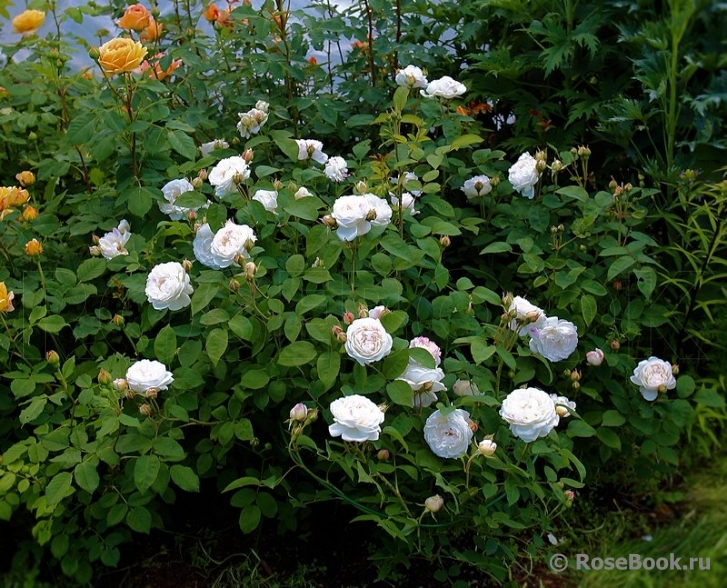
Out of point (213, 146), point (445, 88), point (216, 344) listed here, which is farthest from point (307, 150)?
point (216, 344)

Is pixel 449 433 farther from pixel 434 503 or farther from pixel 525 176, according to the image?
pixel 525 176

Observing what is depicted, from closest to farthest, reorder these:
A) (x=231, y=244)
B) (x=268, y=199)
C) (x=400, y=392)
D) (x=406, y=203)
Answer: (x=400, y=392) → (x=231, y=244) → (x=268, y=199) → (x=406, y=203)

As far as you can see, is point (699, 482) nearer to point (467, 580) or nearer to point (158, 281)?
point (467, 580)

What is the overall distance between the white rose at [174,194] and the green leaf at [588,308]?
3.65 feet

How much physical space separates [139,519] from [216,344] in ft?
1.63

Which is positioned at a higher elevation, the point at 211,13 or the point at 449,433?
the point at 211,13

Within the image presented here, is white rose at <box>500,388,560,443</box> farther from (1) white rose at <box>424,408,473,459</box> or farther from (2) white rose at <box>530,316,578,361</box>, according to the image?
(2) white rose at <box>530,316,578,361</box>

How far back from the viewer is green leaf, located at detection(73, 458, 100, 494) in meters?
1.77

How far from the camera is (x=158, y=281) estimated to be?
182 cm

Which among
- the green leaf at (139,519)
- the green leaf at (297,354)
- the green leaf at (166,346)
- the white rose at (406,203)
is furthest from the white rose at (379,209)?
the green leaf at (139,519)

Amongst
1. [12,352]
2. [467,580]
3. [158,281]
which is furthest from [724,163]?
[12,352]

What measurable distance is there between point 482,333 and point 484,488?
411mm

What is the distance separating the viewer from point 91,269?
2141 mm

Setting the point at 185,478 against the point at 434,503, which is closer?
the point at 434,503
